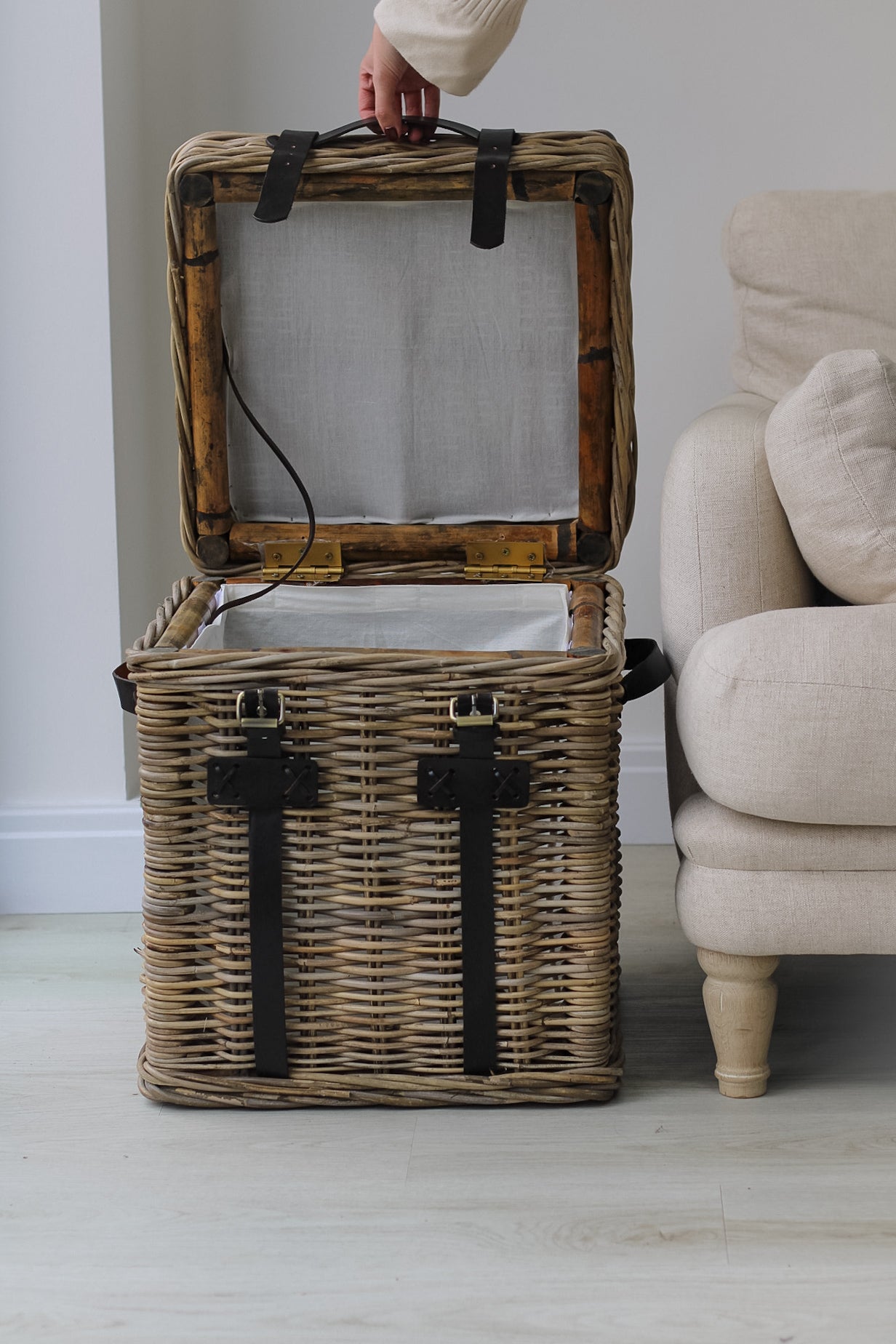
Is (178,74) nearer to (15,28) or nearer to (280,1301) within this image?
(15,28)

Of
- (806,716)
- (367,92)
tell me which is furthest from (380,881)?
(367,92)

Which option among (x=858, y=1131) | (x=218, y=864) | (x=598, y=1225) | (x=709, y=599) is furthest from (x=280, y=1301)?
(x=709, y=599)

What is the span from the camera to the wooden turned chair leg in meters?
1.13

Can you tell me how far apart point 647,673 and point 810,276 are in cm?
59

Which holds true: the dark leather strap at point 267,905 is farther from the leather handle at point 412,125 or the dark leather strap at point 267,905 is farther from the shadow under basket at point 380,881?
the leather handle at point 412,125

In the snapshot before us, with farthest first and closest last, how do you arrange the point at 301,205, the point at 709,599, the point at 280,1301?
the point at 301,205 < the point at 709,599 < the point at 280,1301

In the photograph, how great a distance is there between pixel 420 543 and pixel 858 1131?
72 centimetres

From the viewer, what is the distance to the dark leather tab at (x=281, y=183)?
48.3 inches

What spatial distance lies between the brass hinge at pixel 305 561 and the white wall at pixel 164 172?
1.07ft

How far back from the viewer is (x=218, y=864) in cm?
112

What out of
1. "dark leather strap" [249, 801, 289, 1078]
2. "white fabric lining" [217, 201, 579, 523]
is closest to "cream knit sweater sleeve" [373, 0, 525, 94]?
"white fabric lining" [217, 201, 579, 523]

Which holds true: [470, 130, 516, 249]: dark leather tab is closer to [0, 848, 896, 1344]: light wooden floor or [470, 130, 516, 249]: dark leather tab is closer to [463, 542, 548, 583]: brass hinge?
[463, 542, 548, 583]: brass hinge

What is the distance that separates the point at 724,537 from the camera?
47.0 inches

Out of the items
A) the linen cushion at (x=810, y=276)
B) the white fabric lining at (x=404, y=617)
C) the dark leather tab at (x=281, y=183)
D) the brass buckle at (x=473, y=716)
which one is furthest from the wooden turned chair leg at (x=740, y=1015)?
the dark leather tab at (x=281, y=183)
